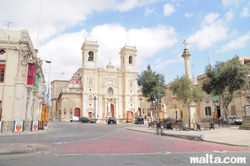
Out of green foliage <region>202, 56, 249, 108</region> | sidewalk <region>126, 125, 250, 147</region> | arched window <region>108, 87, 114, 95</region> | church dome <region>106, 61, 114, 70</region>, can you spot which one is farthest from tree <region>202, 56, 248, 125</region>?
church dome <region>106, 61, 114, 70</region>

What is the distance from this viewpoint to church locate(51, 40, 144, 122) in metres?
60.0

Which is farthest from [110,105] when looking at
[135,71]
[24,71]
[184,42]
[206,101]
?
[24,71]

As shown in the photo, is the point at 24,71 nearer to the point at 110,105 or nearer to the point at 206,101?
the point at 206,101

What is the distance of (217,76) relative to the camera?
2430cm

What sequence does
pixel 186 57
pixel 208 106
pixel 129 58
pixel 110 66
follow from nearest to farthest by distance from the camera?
1. pixel 186 57
2. pixel 208 106
3. pixel 129 58
4. pixel 110 66

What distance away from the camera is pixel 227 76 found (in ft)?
77.7

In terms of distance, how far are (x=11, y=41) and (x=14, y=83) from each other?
15.4 ft

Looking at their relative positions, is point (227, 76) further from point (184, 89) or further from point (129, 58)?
point (129, 58)

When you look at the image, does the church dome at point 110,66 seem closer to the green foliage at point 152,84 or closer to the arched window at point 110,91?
the arched window at point 110,91

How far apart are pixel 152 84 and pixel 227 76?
364 inches

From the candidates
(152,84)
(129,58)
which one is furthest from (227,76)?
(129,58)

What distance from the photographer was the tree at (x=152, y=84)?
1115 inches
